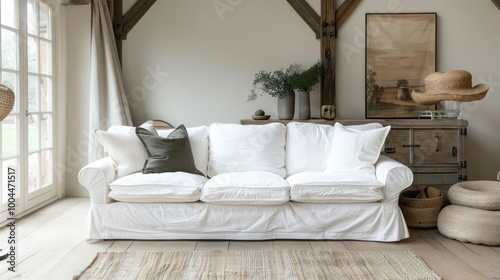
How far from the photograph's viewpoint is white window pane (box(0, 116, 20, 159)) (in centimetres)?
409

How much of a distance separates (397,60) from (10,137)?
12.9 feet

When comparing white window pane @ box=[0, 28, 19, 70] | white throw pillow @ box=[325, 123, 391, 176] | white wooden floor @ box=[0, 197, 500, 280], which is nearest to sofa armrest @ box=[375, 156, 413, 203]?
white throw pillow @ box=[325, 123, 391, 176]

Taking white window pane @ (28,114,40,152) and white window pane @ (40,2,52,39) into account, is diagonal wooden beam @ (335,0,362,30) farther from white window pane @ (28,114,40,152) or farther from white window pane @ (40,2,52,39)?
white window pane @ (28,114,40,152)

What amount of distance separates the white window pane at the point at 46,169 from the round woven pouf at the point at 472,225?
3.71 metres

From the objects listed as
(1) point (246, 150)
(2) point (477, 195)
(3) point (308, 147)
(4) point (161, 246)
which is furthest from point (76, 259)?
(2) point (477, 195)

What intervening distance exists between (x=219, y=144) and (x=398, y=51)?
2414 mm

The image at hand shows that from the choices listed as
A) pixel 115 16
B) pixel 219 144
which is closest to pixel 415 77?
pixel 219 144

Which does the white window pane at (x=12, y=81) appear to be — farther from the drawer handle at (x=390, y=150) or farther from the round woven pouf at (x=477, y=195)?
the round woven pouf at (x=477, y=195)

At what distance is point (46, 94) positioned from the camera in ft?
16.2

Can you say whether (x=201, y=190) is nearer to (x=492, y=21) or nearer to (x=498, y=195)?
(x=498, y=195)

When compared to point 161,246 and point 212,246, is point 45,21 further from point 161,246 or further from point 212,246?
point 212,246

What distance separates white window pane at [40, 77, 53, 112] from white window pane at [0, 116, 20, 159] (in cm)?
57

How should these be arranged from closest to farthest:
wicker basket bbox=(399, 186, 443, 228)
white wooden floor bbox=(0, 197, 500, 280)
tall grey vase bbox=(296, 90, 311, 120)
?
1. white wooden floor bbox=(0, 197, 500, 280)
2. wicker basket bbox=(399, 186, 443, 228)
3. tall grey vase bbox=(296, 90, 311, 120)

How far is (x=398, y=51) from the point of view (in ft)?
17.7
